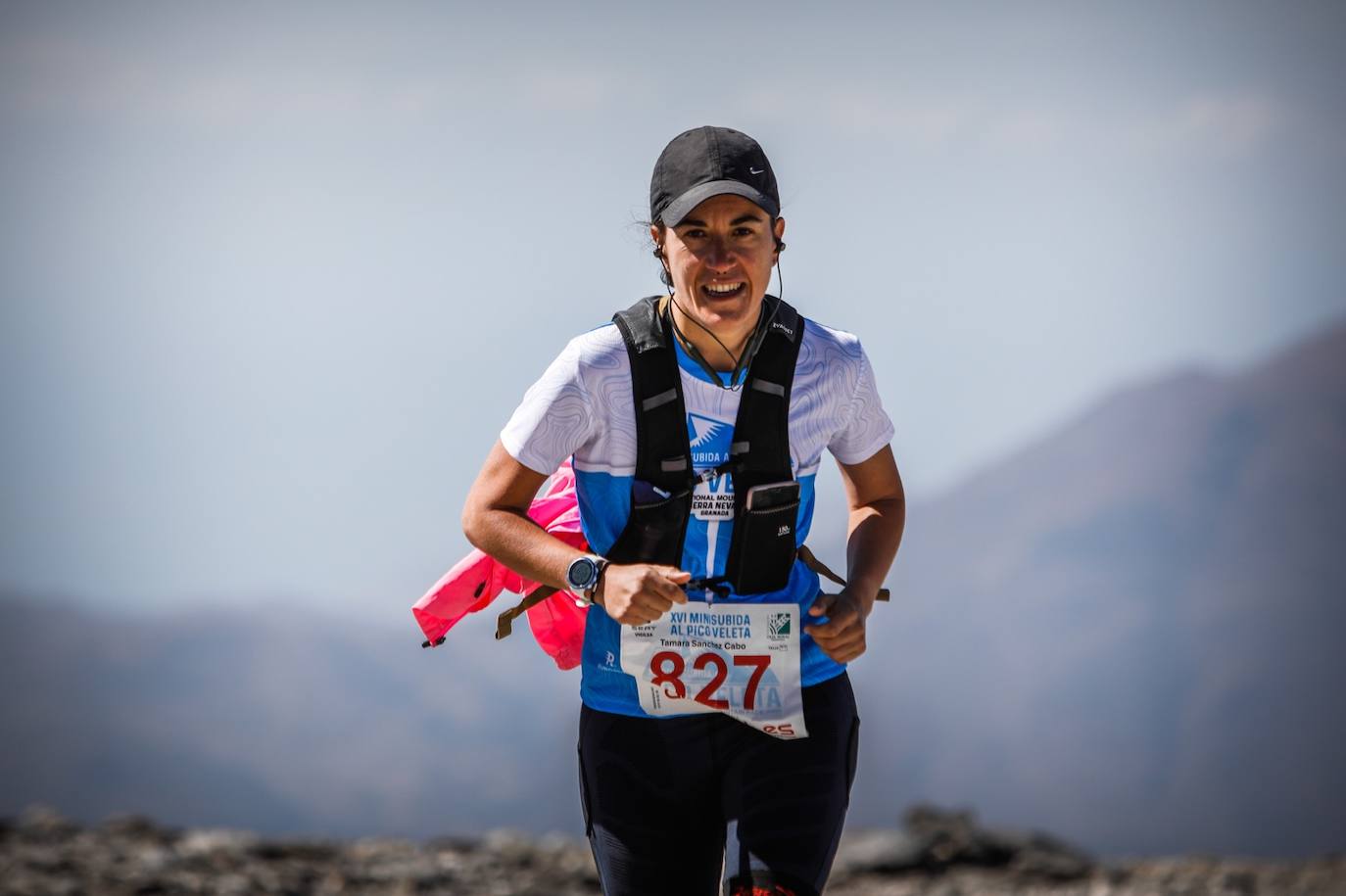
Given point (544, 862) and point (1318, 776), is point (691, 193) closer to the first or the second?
point (544, 862)

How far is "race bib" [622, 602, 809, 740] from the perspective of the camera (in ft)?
10.1

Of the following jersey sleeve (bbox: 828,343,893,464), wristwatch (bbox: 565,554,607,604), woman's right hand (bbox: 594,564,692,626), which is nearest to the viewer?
woman's right hand (bbox: 594,564,692,626)

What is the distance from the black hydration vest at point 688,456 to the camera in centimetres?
303

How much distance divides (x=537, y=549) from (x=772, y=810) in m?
0.74

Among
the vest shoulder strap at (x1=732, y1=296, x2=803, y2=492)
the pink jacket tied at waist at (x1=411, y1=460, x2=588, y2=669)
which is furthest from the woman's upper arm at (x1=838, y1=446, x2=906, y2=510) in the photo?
the pink jacket tied at waist at (x1=411, y1=460, x2=588, y2=669)

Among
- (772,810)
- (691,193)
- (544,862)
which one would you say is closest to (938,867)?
(544,862)

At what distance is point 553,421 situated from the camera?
3.00 m

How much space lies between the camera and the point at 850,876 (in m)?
8.28

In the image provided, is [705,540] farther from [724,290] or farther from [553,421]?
[724,290]

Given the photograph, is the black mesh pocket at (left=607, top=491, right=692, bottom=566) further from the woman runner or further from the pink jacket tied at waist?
the pink jacket tied at waist

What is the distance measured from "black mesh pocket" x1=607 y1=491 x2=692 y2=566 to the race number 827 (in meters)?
0.20

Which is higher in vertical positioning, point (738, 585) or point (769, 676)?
point (738, 585)

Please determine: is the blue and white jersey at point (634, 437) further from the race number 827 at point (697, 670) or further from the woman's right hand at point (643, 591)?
the woman's right hand at point (643, 591)

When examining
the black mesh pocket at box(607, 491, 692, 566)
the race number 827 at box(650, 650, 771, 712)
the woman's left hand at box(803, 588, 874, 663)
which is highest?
the black mesh pocket at box(607, 491, 692, 566)
